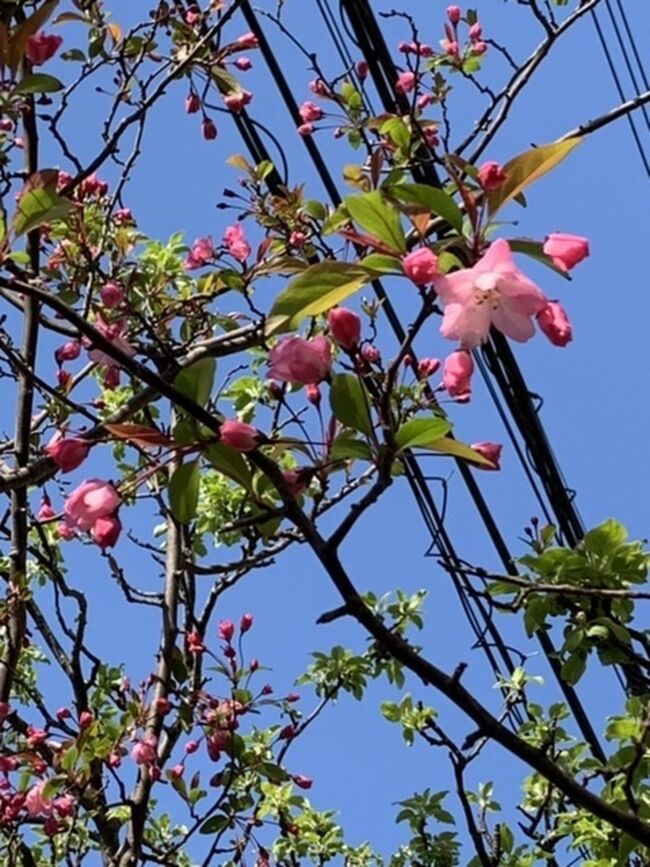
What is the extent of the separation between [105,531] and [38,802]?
4.85 feet

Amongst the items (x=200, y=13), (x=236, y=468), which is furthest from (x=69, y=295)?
(x=236, y=468)

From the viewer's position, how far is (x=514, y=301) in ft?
3.71

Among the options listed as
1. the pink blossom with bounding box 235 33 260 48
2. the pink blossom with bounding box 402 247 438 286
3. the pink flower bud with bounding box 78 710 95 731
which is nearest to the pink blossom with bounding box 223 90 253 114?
the pink blossom with bounding box 235 33 260 48

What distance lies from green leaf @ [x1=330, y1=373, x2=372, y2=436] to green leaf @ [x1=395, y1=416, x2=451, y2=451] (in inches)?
2.2

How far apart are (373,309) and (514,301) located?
1.45 meters

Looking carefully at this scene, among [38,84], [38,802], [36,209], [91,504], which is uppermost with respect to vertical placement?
[38,84]

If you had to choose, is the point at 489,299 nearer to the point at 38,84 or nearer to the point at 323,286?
the point at 323,286

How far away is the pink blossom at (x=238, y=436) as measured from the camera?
1.20 meters

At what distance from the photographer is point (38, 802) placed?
2543 mm

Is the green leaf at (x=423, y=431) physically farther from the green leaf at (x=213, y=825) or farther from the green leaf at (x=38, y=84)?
the green leaf at (x=213, y=825)

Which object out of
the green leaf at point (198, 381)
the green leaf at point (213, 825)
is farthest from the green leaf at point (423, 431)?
the green leaf at point (213, 825)

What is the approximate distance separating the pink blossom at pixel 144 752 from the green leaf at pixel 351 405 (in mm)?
1680

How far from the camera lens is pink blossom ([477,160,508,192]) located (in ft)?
3.72

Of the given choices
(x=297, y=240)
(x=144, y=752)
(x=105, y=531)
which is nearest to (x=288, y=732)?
(x=144, y=752)
